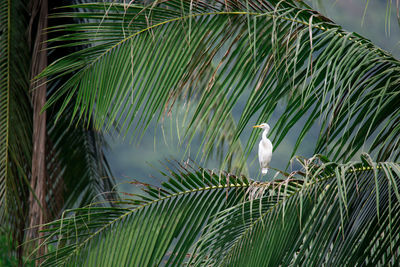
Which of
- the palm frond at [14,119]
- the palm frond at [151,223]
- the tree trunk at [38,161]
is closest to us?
the palm frond at [151,223]

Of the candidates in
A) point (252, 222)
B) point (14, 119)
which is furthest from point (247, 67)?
point (14, 119)

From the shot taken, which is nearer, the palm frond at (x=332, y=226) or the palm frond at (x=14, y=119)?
the palm frond at (x=332, y=226)

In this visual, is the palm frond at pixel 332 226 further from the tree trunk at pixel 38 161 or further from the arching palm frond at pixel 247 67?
the tree trunk at pixel 38 161

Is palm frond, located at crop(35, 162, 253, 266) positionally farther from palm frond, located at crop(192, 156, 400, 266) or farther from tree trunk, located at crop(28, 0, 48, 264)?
tree trunk, located at crop(28, 0, 48, 264)

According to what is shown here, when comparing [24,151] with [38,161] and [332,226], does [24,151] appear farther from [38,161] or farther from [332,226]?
[332,226]

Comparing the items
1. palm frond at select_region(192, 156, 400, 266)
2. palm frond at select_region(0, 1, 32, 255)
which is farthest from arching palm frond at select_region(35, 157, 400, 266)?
palm frond at select_region(0, 1, 32, 255)

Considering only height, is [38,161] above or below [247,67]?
below

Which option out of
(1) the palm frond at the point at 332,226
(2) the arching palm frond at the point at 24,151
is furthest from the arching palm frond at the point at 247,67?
(2) the arching palm frond at the point at 24,151

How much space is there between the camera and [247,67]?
7.50 ft

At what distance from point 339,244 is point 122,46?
4.05 ft

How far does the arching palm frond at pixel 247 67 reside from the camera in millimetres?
2205

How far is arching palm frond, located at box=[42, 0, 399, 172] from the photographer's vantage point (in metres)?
2.21

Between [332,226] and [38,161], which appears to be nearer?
[332,226]

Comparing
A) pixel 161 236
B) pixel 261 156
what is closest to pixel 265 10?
pixel 161 236
